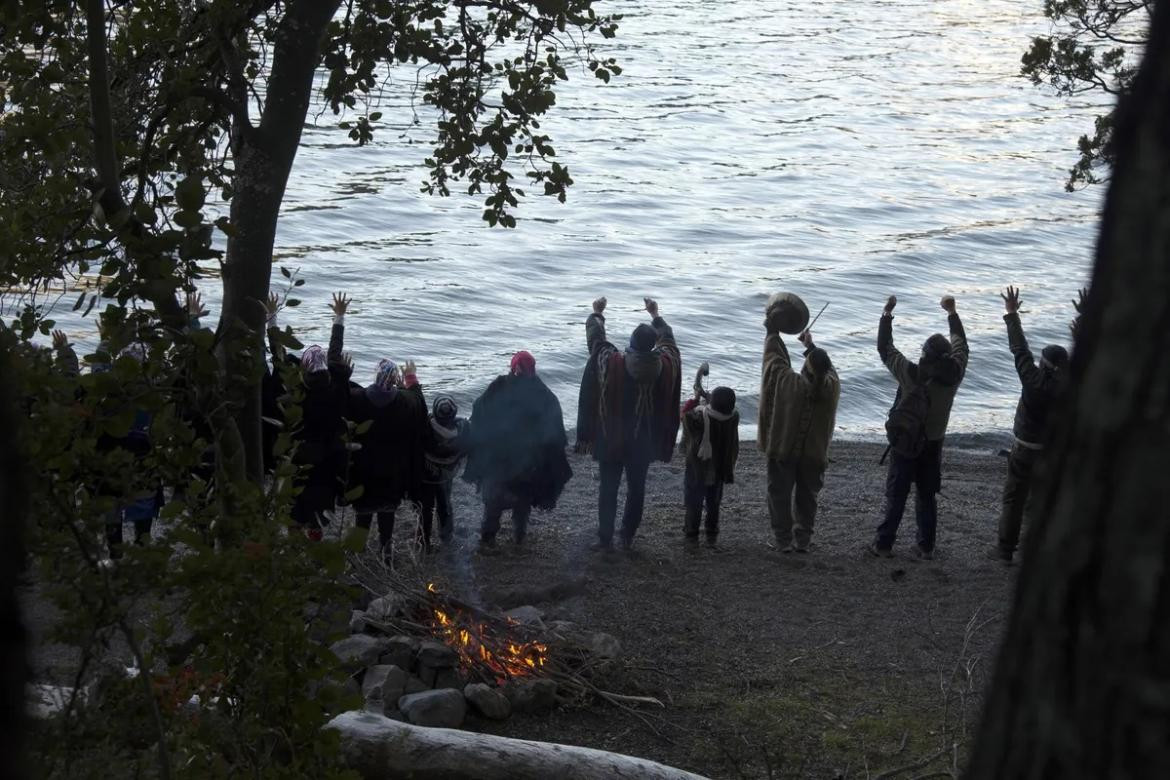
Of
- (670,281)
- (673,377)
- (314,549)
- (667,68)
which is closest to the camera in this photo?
(314,549)

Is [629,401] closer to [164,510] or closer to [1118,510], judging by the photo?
[164,510]

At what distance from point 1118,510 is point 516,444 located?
959cm

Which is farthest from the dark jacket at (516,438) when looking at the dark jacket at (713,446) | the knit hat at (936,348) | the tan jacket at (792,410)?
the knit hat at (936,348)

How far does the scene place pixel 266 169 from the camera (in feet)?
19.3

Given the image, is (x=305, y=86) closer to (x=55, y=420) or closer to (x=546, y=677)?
(x=55, y=420)

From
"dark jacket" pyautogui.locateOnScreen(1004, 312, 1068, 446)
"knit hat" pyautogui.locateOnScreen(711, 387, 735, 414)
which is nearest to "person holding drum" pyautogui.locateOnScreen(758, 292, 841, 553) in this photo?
"knit hat" pyautogui.locateOnScreen(711, 387, 735, 414)

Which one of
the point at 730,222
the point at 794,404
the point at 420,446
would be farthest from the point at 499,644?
the point at 730,222

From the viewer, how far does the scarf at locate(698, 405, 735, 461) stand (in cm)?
1138

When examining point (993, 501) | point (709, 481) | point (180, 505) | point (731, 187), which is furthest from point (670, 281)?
point (180, 505)

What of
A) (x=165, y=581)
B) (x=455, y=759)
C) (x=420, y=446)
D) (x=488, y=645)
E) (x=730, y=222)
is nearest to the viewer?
(x=165, y=581)

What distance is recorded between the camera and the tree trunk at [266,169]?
19.0 ft

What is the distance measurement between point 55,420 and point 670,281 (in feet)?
91.9

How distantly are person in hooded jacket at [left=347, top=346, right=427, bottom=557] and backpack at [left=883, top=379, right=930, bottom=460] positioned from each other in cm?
388

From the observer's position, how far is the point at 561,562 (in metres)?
11.4
